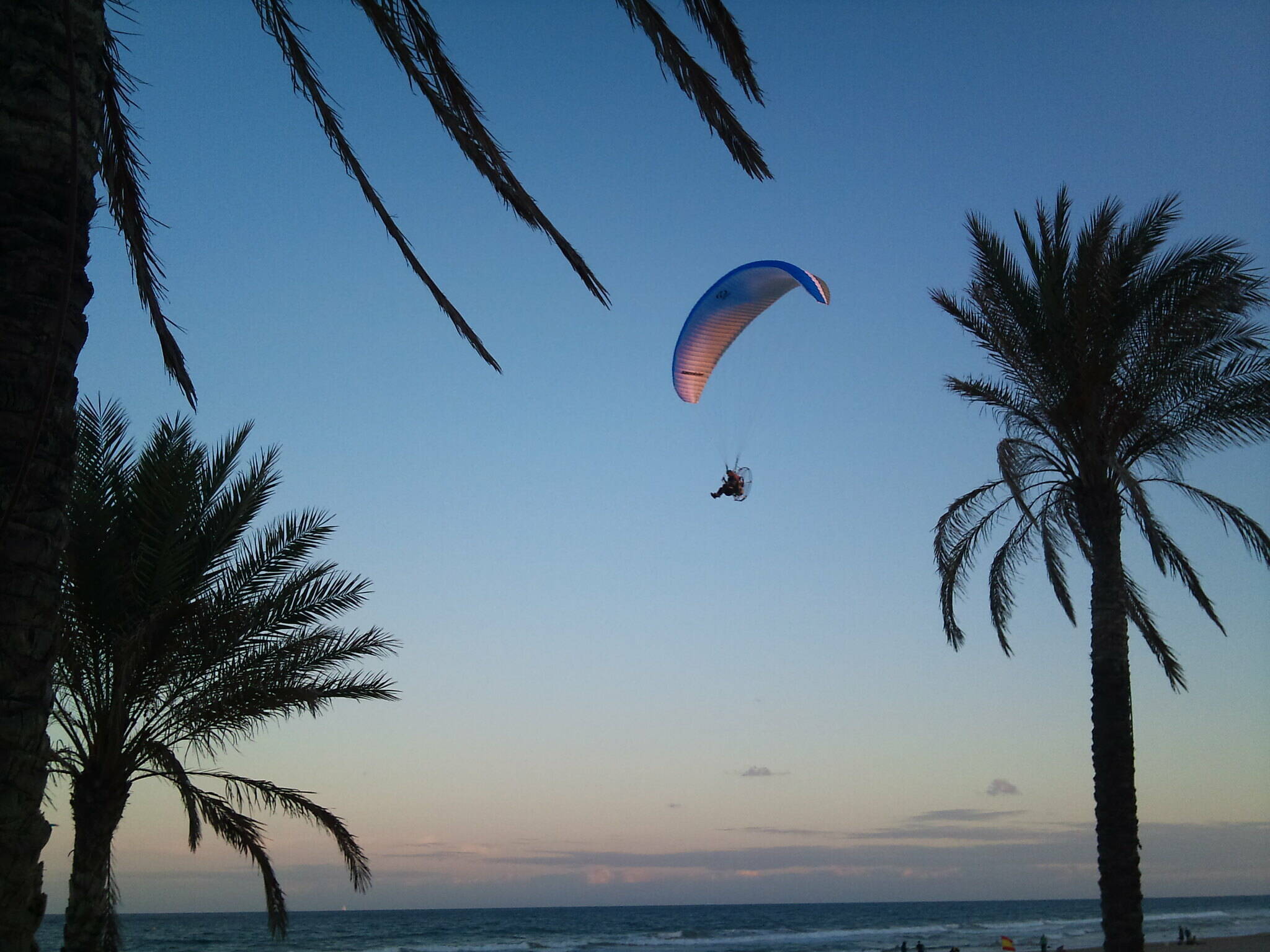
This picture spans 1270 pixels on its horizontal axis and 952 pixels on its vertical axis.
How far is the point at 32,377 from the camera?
3205mm

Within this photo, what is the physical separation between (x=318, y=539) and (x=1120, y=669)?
8.59m

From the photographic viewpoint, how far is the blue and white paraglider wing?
1738cm

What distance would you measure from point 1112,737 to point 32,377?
1097cm

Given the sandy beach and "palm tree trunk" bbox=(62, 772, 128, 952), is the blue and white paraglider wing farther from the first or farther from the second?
the sandy beach

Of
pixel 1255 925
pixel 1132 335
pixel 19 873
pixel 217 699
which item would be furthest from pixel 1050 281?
pixel 1255 925

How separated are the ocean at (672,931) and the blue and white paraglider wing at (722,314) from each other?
2830 cm

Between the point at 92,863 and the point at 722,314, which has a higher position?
the point at 722,314

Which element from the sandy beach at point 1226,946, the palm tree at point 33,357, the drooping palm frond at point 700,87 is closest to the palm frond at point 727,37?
the drooping palm frond at point 700,87

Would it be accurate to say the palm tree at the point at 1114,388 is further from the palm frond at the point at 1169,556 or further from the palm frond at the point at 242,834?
the palm frond at the point at 242,834

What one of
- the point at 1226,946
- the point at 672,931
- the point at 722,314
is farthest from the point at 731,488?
the point at 672,931

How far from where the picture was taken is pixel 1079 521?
12.9 m

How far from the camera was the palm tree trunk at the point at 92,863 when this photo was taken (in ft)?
31.1

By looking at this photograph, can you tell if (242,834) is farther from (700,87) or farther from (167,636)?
(700,87)

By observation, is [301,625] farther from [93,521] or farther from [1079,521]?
[1079,521]
